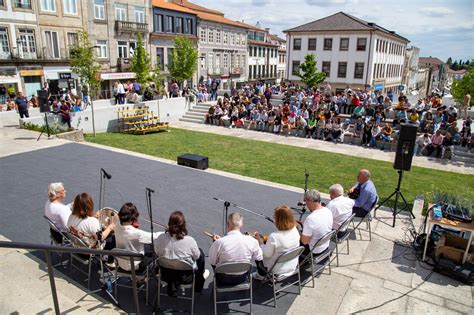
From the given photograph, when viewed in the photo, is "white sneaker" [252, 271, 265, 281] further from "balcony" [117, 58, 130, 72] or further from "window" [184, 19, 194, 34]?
"window" [184, 19, 194, 34]

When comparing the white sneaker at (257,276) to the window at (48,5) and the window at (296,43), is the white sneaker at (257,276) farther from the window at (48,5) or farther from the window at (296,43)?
the window at (296,43)

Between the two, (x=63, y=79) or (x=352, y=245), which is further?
(x=63, y=79)

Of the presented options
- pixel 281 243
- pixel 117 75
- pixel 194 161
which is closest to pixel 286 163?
pixel 194 161

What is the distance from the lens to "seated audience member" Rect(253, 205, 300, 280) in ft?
14.8

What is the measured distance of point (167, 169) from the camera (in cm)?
1050

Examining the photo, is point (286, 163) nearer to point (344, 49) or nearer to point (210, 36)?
point (210, 36)

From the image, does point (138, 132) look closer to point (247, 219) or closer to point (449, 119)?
point (247, 219)

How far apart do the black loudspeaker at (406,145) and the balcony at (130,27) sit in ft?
101

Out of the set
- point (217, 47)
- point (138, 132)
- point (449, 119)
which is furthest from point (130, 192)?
point (217, 47)

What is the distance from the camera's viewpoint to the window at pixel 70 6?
2767 cm

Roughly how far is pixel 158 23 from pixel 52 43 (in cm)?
1254

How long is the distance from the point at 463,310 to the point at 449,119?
1547 centimetres

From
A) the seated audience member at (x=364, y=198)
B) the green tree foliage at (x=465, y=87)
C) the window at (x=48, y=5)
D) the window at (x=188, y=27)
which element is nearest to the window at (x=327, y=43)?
the window at (x=188, y=27)

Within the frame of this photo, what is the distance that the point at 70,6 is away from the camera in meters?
28.0
